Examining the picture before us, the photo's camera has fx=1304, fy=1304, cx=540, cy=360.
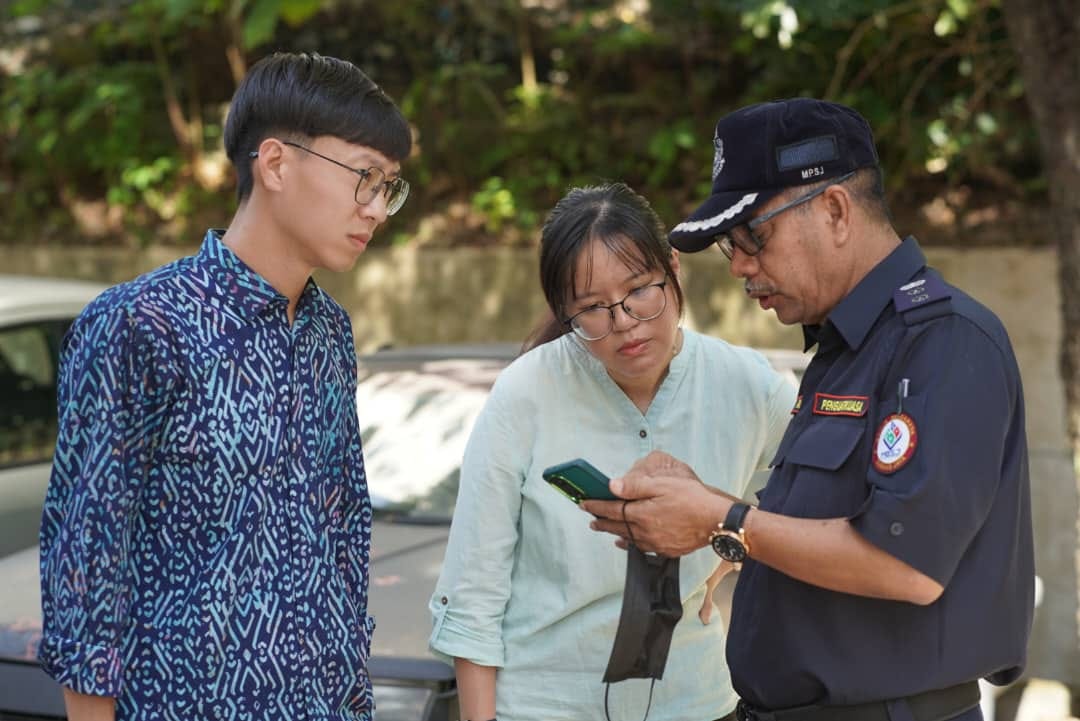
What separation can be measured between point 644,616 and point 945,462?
0.65 meters

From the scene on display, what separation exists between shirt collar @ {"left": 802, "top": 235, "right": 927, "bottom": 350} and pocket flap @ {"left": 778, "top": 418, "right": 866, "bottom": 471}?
137 millimetres

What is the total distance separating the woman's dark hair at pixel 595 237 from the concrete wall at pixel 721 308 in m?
3.43

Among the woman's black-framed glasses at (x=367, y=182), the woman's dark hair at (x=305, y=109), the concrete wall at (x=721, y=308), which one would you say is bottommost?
the concrete wall at (x=721, y=308)

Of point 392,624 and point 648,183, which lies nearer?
point 392,624

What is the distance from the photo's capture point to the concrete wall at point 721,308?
20.6 feet

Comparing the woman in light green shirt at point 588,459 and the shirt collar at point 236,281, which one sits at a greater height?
the shirt collar at point 236,281

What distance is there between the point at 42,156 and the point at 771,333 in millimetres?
6095

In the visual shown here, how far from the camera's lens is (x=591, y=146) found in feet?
28.0

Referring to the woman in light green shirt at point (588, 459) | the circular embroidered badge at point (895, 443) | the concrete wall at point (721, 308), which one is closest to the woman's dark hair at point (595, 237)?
the woman in light green shirt at point (588, 459)

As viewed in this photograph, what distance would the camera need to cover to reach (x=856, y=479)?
2.01 metres

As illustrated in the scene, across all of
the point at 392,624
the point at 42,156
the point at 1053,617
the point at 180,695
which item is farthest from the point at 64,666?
the point at 42,156

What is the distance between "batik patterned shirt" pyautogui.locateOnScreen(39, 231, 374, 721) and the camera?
187 centimetres

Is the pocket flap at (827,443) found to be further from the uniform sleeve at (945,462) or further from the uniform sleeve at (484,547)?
the uniform sleeve at (484,547)

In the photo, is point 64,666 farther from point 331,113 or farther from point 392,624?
point 392,624
